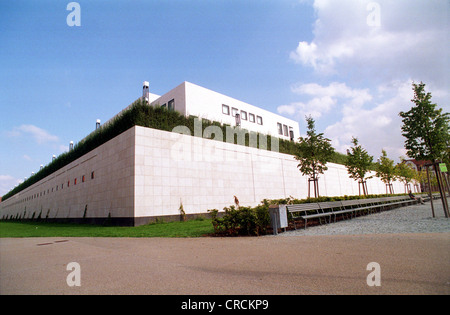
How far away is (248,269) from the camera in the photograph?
14.4 ft

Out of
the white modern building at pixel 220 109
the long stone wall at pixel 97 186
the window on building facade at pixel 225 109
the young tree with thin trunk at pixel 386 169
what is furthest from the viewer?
the young tree with thin trunk at pixel 386 169

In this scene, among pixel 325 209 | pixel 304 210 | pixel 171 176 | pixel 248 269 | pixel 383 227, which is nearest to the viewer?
pixel 248 269

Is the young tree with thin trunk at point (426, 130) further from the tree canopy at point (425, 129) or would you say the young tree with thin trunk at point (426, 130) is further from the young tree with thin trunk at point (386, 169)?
the young tree with thin trunk at point (386, 169)

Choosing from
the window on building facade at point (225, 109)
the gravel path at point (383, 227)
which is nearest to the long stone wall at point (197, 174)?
the gravel path at point (383, 227)

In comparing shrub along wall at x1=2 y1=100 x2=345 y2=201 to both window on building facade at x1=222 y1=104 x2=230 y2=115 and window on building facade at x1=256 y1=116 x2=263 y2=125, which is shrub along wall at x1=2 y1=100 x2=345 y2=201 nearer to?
window on building facade at x1=222 y1=104 x2=230 y2=115

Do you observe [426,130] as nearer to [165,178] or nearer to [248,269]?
[248,269]

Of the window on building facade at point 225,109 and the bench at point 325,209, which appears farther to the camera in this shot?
the window on building facade at point 225,109

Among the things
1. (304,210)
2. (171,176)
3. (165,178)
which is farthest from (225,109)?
(304,210)

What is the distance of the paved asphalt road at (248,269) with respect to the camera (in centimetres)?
337

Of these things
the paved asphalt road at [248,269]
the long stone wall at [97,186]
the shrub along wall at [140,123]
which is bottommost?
the paved asphalt road at [248,269]

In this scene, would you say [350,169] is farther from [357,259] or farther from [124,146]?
[357,259]

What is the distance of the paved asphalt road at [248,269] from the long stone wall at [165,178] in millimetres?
7840

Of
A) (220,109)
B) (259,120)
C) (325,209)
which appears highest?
(259,120)

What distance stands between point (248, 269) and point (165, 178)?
37.8 feet
